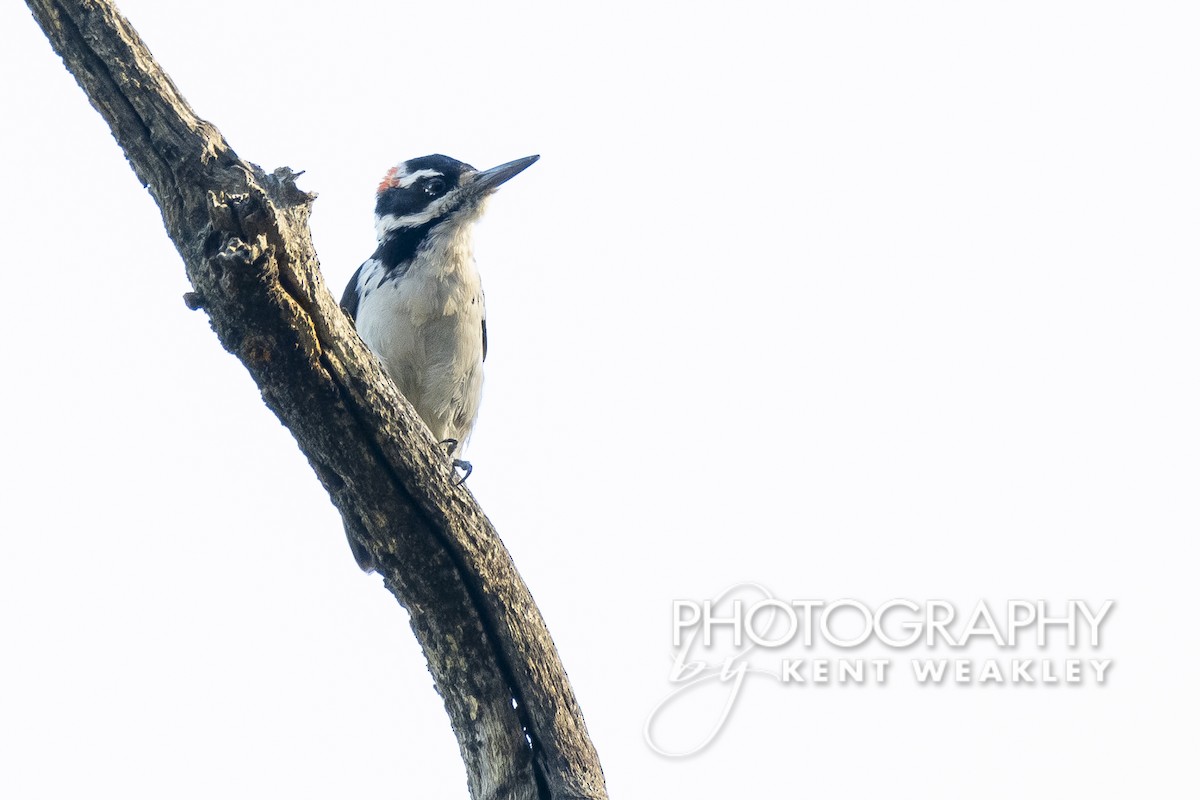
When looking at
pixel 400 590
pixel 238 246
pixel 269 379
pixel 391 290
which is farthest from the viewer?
pixel 391 290

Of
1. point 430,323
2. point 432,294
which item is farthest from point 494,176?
point 430,323

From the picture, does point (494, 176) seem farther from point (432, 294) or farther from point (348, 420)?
point (348, 420)

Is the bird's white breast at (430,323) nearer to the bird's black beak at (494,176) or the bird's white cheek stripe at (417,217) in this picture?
the bird's white cheek stripe at (417,217)

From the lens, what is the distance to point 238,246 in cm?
309

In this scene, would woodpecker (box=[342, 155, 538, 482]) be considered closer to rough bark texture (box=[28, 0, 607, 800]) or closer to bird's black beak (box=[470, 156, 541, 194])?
bird's black beak (box=[470, 156, 541, 194])

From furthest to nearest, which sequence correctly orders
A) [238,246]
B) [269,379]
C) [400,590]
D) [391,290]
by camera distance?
1. [391,290]
2. [400,590]
3. [269,379]
4. [238,246]

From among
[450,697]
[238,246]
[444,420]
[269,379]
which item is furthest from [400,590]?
[444,420]

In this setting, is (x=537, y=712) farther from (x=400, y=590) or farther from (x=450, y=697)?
(x=400, y=590)

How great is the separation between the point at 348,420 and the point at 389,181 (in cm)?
339

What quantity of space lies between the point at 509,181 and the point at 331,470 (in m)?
3.02

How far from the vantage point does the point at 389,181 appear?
6617 mm

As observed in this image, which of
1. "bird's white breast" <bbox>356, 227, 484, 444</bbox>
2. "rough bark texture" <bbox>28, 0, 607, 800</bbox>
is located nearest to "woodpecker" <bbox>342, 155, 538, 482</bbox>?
"bird's white breast" <bbox>356, 227, 484, 444</bbox>

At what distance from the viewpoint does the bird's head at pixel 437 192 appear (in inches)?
243

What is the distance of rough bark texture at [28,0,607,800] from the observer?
312 cm
